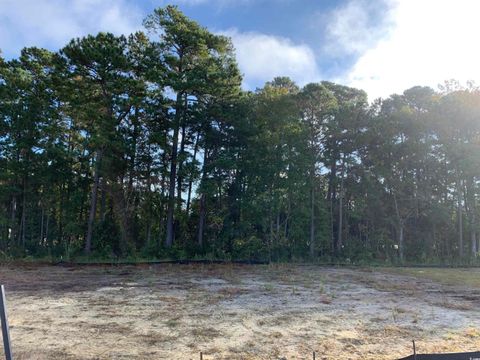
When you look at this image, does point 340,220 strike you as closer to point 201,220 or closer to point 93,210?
point 201,220

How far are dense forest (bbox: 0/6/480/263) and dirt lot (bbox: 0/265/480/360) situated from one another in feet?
24.4

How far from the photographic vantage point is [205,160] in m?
19.2

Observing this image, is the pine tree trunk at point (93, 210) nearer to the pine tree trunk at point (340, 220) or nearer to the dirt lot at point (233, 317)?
the dirt lot at point (233, 317)

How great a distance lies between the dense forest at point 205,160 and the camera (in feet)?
56.9

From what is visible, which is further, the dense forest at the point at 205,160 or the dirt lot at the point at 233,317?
the dense forest at the point at 205,160

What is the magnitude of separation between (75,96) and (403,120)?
16888mm

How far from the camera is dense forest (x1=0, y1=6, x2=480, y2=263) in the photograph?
56.9 ft

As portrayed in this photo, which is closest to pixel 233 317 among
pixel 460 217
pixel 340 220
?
pixel 340 220

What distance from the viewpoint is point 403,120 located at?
66.5 ft

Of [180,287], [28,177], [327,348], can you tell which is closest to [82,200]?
[28,177]

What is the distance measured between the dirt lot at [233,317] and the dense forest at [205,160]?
7448mm

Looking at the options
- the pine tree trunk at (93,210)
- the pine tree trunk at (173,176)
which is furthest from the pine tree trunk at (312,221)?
the pine tree trunk at (93,210)

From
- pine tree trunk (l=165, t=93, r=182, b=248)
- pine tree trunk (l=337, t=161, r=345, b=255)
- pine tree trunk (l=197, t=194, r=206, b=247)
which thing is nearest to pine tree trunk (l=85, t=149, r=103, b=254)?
pine tree trunk (l=165, t=93, r=182, b=248)

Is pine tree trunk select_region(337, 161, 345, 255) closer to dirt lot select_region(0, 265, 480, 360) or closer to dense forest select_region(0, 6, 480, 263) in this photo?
dense forest select_region(0, 6, 480, 263)
